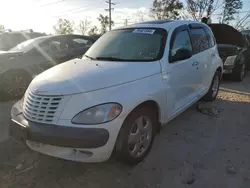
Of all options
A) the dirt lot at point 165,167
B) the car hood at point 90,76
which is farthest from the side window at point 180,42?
the dirt lot at point 165,167

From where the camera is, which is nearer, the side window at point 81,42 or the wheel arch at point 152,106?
the wheel arch at point 152,106

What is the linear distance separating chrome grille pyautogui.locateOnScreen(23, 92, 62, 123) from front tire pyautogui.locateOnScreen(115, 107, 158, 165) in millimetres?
723

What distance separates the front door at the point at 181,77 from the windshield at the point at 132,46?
0.21m

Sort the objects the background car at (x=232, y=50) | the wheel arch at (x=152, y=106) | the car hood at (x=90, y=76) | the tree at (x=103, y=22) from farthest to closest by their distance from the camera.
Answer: the tree at (x=103, y=22), the background car at (x=232, y=50), the wheel arch at (x=152, y=106), the car hood at (x=90, y=76)

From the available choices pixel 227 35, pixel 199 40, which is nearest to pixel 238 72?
pixel 227 35

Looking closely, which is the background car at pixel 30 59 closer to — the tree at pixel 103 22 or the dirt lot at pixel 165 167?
the dirt lot at pixel 165 167

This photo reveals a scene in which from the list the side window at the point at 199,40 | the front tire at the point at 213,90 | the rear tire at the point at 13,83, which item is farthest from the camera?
the rear tire at the point at 13,83

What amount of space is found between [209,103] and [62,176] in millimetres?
3688

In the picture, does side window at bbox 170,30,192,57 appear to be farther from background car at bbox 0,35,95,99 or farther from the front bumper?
background car at bbox 0,35,95,99

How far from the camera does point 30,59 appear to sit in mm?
5711

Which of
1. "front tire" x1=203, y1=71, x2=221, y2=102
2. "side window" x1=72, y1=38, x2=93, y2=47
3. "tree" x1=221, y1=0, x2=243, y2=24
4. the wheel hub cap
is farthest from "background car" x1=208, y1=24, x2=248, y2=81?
"tree" x1=221, y1=0, x2=243, y2=24

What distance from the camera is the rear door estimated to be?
4.07 m

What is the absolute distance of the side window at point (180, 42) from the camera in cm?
334

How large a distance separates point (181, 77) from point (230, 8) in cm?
2313
